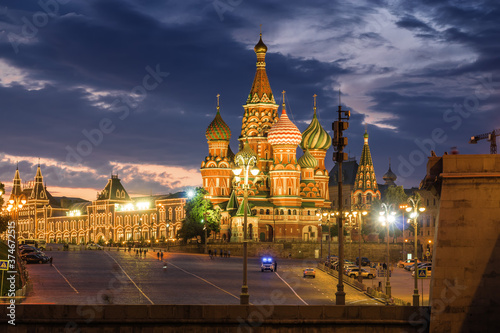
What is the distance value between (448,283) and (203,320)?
32.9 ft

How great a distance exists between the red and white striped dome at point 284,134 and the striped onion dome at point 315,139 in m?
13.3

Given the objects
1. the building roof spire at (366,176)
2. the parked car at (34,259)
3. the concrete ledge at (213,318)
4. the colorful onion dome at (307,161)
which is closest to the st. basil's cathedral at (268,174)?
the colorful onion dome at (307,161)

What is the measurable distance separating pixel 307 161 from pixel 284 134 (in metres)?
9.70

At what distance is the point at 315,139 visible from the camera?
147m

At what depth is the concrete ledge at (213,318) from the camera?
32.4 meters

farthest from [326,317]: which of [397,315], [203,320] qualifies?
[203,320]

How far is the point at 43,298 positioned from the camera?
1813 inches

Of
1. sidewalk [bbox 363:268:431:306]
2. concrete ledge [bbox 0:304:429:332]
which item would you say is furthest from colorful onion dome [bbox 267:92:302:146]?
concrete ledge [bbox 0:304:429:332]

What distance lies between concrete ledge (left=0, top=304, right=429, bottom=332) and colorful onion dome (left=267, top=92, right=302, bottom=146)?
328 ft

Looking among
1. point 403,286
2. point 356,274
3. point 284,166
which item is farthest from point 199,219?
point 403,286

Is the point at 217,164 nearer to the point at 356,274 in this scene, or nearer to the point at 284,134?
the point at 284,134

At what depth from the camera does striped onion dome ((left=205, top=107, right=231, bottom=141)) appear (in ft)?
457

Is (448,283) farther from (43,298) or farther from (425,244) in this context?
(425,244)

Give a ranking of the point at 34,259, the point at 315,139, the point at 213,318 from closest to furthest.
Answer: the point at 213,318 < the point at 34,259 < the point at 315,139
